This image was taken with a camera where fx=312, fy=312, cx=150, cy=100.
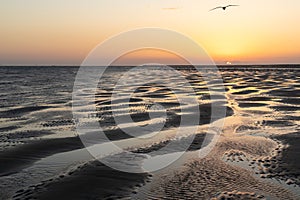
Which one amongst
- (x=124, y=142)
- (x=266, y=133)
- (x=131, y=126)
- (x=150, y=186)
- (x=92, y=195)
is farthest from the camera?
(x=131, y=126)

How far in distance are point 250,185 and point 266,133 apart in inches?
292

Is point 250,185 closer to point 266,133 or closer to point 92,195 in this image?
point 92,195

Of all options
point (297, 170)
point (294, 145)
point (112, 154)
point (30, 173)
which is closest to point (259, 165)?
point (297, 170)

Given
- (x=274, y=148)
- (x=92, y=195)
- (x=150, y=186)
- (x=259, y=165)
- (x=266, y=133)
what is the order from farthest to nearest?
(x=266, y=133)
(x=274, y=148)
(x=259, y=165)
(x=150, y=186)
(x=92, y=195)

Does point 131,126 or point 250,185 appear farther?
point 131,126

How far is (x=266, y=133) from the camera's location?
1534 cm

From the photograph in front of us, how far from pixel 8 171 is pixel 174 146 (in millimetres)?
6281

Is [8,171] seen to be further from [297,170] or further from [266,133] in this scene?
[266,133]

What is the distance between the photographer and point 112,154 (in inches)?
457

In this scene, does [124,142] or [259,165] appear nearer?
[259,165]

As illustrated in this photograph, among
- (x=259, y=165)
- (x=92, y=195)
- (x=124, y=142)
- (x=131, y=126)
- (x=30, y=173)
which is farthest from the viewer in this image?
Result: (x=131, y=126)

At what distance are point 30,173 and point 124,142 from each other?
4.72m

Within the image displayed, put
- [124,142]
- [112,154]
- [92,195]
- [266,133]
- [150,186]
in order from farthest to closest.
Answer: [266,133], [124,142], [112,154], [150,186], [92,195]

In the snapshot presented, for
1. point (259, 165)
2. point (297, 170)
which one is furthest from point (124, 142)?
point (297, 170)
